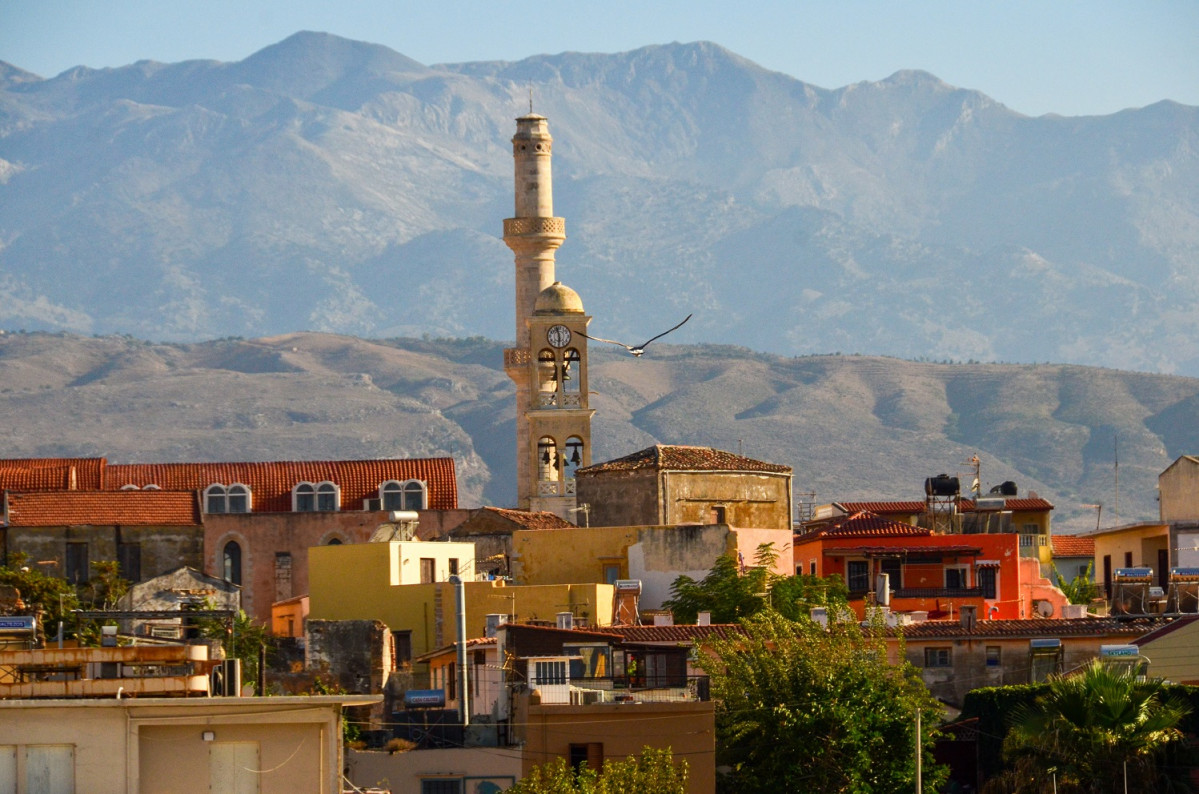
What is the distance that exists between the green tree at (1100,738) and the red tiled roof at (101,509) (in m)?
39.0

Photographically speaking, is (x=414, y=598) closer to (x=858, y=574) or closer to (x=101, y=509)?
(x=858, y=574)

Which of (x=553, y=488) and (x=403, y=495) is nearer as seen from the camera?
(x=403, y=495)

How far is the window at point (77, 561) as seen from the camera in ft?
232

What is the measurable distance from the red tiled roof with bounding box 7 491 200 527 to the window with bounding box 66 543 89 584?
0.69 meters

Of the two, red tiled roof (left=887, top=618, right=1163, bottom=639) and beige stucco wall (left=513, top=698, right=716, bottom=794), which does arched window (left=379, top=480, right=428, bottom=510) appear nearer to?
red tiled roof (left=887, top=618, right=1163, bottom=639)

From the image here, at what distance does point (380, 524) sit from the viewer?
74.8m

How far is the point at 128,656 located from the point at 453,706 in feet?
43.6

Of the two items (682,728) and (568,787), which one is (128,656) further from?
(682,728)

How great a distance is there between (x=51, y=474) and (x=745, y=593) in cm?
3307

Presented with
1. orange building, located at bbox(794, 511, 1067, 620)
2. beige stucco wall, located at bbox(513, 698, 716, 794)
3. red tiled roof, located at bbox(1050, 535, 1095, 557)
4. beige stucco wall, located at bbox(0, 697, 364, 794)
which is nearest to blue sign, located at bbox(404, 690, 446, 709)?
beige stucco wall, located at bbox(513, 698, 716, 794)

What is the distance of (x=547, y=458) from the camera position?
86.8m

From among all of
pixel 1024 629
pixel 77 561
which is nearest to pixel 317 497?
pixel 77 561

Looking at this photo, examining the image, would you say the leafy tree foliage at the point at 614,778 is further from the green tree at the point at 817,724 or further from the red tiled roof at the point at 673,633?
the red tiled roof at the point at 673,633

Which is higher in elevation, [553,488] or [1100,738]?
[553,488]
